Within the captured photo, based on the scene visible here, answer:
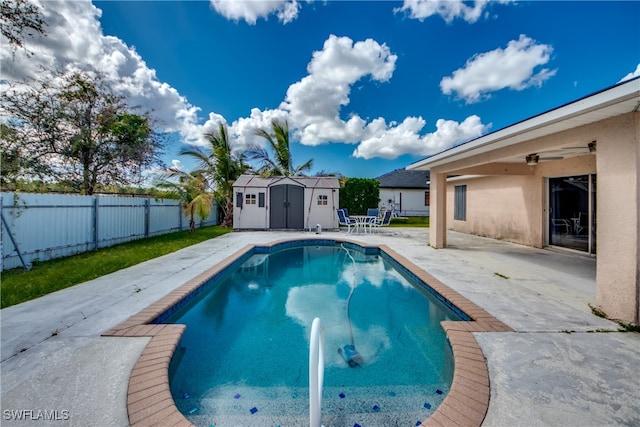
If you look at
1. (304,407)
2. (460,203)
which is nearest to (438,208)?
(460,203)

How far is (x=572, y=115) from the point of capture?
341 cm

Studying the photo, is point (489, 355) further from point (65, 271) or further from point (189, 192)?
point (189, 192)

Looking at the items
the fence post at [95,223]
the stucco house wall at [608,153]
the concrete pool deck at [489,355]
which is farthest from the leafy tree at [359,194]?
the concrete pool deck at [489,355]

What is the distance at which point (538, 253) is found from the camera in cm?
820

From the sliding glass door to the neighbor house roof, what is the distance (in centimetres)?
513

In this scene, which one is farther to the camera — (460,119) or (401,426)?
(460,119)

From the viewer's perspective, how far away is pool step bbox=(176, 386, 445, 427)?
7.34 feet

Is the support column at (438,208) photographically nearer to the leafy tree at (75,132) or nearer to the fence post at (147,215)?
the fence post at (147,215)

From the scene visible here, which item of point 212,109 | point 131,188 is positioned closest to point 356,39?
point 212,109

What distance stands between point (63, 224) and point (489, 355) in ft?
32.8

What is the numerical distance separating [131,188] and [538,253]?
1706 centimetres

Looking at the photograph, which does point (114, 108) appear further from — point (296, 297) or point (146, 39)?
point (296, 297)

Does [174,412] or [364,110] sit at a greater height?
[364,110]

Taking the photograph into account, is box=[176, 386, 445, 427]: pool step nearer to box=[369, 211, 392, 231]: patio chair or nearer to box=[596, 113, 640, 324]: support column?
box=[596, 113, 640, 324]: support column
